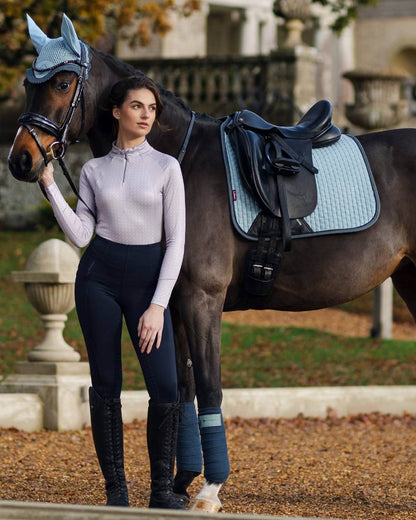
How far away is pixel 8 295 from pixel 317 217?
9.94 meters

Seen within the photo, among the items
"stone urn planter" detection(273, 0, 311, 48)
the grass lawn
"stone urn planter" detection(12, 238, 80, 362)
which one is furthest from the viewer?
"stone urn planter" detection(273, 0, 311, 48)

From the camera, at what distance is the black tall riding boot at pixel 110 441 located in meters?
5.03

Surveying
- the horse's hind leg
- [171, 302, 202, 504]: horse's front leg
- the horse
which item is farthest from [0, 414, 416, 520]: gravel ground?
the horse's hind leg

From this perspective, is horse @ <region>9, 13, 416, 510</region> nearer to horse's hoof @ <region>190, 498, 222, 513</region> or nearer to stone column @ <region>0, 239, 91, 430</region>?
horse's hoof @ <region>190, 498, 222, 513</region>

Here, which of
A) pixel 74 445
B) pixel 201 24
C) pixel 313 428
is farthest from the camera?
pixel 201 24

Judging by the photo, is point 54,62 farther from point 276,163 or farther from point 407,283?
point 407,283

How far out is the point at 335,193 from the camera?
5473 mm

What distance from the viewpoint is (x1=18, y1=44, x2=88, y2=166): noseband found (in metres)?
4.87

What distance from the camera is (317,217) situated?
17.7ft

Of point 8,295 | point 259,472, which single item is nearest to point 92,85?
point 259,472

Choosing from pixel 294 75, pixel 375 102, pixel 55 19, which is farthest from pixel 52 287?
pixel 294 75

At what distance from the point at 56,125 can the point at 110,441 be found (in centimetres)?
145

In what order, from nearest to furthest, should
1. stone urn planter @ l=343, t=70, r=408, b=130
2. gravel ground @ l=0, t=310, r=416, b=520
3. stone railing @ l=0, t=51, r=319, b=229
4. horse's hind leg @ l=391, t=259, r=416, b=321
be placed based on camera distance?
horse's hind leg @ l=391, t=259, r=416, b=321 < gravel ground @ l=0, t=310, r=416, b=520 < stone urn planter @ l=343, t=70, r=408, b=130 < stone railing @ l=0, t=51, r=319, b=229

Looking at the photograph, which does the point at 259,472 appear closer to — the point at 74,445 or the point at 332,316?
the point at 74,445
